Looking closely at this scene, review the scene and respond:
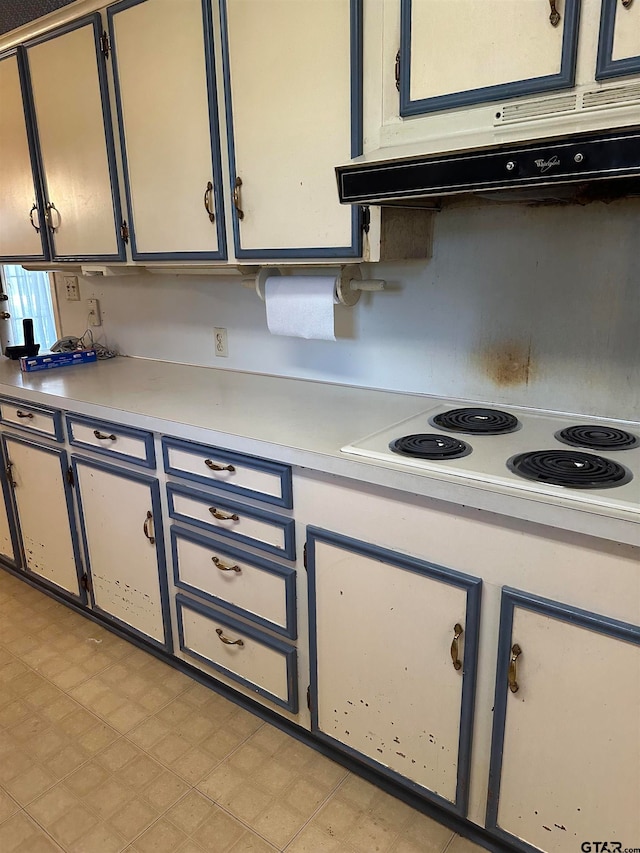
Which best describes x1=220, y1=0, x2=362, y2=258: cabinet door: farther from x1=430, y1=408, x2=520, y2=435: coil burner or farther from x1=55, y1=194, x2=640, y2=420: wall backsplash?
x1=430, y1=408, x2=520, y2=435: coil burner

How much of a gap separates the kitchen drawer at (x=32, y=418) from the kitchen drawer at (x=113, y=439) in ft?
0.24

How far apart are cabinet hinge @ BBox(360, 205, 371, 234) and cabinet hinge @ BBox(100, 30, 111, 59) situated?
1.16 metres

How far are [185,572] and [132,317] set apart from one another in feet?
4.24

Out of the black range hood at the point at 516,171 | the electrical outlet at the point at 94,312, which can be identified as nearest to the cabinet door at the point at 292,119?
the black range hood at the point at 516,171

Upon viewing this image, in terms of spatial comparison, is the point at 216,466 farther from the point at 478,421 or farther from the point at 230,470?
the point at 478,421

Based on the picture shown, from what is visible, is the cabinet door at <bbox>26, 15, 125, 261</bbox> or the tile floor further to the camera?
the cabinet door at <bbox>26, 15, 125, 261</bbox>

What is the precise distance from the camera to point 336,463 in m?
1.33

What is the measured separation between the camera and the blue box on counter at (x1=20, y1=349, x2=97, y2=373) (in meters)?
2.40

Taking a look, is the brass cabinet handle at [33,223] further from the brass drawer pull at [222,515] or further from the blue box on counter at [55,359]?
the brass drawer pull at [222,515]

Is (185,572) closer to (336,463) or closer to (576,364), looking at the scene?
(336,463)

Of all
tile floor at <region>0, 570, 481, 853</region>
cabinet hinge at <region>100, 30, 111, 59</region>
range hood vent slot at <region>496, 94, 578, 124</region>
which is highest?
cabinet hinge at <region>100, 30, 111, 59</region>

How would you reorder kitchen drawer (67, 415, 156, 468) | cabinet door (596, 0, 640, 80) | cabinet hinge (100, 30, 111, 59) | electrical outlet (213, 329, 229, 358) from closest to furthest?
cabinet door (596, 0, 640, 80), kitchen drawer (67, 415, 156, 468), cabinet hinge (100, 30, 111, 59), electrical outlet (213, 329, 229, 358)

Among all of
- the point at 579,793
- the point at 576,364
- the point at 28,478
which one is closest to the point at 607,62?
the point at 576,364

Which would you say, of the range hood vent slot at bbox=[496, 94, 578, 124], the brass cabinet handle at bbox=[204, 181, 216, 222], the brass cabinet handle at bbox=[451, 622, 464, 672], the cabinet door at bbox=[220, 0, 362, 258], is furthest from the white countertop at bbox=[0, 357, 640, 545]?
the range hood vent slot at bbox=[496, 94, 578, 124]
